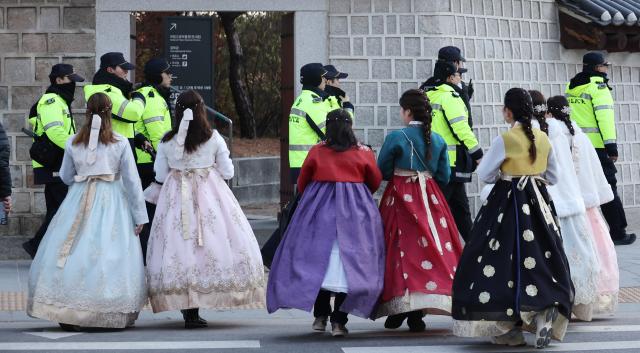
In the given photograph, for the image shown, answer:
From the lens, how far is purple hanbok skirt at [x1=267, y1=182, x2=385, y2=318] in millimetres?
9477

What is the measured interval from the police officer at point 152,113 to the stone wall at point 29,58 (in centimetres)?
153

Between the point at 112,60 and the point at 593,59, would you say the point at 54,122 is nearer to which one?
the point at 112,60

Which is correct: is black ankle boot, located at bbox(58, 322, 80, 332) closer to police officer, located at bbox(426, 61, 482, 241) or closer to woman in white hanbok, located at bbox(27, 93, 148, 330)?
woman in white hanbok, located at bbox(27, 93, 148, 330)

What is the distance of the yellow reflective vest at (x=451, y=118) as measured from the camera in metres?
13.1

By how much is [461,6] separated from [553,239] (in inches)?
257

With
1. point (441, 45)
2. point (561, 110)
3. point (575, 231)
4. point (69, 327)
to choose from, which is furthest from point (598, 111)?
point (69, 327)

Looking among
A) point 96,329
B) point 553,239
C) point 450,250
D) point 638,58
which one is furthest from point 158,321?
point 638,58

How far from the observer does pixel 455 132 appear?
13.1 meters

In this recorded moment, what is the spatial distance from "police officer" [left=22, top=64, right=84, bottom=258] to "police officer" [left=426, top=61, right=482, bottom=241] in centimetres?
324

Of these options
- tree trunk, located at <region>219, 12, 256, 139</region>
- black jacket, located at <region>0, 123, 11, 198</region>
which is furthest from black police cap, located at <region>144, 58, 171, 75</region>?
tree trunk, located at <region>219, 12, 256, 139</region>

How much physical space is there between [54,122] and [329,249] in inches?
156

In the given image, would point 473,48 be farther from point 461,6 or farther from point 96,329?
point 96,329

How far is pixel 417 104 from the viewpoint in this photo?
9.90 meters

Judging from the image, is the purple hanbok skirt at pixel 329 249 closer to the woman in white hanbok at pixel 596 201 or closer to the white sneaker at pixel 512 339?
the white sneaker at pixel 512 339
